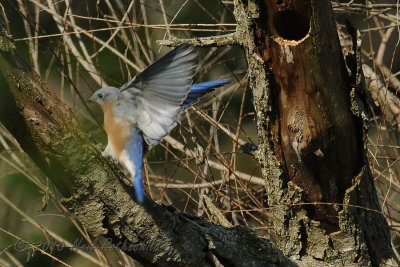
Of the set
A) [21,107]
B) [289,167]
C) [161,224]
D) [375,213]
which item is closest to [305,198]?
[289,167]

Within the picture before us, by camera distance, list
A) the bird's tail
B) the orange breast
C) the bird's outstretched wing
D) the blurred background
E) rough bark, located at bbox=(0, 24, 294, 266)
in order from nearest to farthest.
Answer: rough bark, located at bbox=(0, 24, 294, 266) → the bird's outstretched wing → the orange breast → the bird's tail → the blurred background

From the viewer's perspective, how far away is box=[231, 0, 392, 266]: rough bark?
2.09 meters

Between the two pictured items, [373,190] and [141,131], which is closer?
[141,131]

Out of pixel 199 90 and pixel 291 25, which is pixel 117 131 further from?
pixel 291 25

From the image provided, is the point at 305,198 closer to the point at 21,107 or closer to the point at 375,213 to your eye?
the point at 375,213

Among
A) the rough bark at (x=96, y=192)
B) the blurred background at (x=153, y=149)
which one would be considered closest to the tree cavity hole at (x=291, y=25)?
the blurred background at (x=153, y=149)

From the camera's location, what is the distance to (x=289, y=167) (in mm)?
2332

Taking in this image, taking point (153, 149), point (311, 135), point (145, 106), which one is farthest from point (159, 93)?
point (153, 149)

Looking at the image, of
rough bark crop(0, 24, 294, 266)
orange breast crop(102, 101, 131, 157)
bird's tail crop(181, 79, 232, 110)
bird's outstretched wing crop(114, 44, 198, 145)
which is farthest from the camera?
bird's tail crop(181, 79, 232, 110)

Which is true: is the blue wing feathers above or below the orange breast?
below

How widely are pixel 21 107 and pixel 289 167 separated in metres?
1.04

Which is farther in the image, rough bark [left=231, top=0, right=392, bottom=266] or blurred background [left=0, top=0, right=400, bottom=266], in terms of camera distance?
blurred background [left=0, top=0, right=400, bottom=266]

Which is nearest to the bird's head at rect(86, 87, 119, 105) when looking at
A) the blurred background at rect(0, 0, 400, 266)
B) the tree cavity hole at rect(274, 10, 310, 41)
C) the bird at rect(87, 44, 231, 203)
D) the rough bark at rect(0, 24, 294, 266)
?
the bird at rect(87, 44, 231, 203)

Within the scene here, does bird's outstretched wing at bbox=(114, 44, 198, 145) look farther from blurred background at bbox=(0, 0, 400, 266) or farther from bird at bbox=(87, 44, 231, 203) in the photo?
blurred background at bbox=(0, 0, 400, 266)
